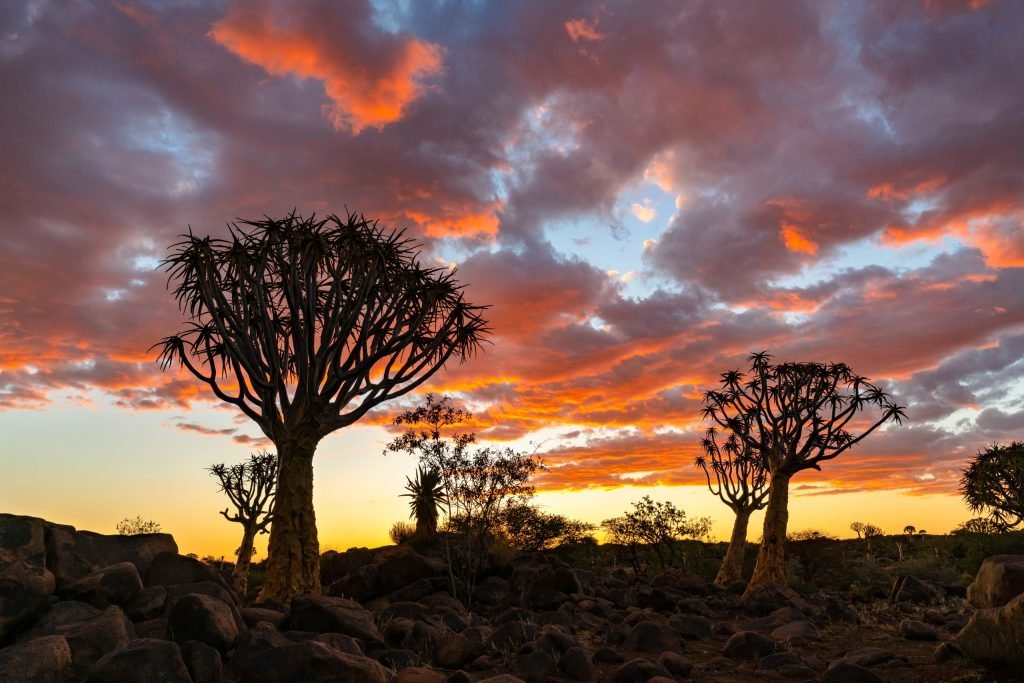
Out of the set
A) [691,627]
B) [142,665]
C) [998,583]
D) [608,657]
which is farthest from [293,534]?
[998,583]

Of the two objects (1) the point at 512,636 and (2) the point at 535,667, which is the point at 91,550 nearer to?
(1) the point at 512,636

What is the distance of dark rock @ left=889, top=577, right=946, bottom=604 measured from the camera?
741 inches

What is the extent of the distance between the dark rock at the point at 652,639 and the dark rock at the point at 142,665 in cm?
696

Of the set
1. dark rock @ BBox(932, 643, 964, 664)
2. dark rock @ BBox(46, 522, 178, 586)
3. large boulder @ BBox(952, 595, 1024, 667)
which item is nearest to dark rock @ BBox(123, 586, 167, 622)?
dark rock @ BBox(46, 522, 178, 586)

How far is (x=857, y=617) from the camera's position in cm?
1519

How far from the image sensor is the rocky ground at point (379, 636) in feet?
24.0

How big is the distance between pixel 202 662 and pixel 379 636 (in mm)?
3172

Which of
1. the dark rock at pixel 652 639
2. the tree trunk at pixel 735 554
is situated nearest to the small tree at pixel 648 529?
the tree trunk at pixel 735 554

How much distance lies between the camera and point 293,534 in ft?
49.0

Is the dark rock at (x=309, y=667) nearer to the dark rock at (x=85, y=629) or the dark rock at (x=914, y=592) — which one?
the dark rock at (x=85, y=629)

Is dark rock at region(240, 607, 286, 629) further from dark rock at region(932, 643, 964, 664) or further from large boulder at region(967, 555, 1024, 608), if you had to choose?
large boulder at region(967, 555, 1024, 608)

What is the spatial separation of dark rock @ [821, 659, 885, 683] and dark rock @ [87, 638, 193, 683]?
7190mm

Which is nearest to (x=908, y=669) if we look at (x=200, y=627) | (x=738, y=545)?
(x=200, y=627)

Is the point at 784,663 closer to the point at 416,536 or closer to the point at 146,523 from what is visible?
the point at 416,536
